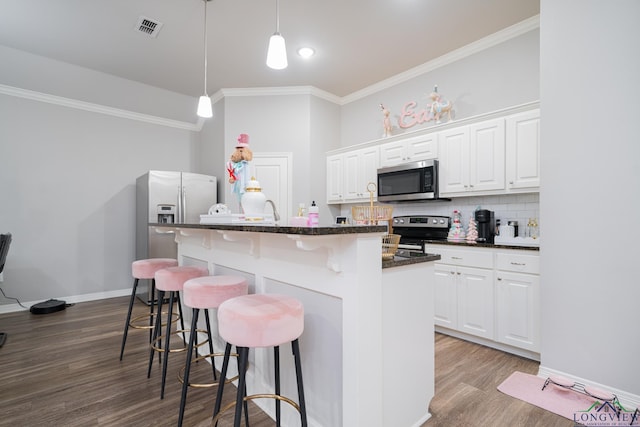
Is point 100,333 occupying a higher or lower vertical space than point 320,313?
lower

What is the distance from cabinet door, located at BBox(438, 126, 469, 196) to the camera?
3.10 metres

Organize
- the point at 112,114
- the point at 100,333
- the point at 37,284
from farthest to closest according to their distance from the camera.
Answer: the point at 112,114 < the point at 37,284 < the point at 100,333

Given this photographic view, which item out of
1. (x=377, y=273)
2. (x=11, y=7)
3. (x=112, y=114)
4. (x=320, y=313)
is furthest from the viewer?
(x=112, y=114)

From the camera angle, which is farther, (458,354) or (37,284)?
(37,284)

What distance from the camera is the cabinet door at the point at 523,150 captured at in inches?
103

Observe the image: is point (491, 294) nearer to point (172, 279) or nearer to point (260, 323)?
point (260, 323)

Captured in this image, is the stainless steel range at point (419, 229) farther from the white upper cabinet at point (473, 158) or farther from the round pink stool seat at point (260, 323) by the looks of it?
the round pink stool seat at point (260, 323)

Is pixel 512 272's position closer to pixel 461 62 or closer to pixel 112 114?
pixel 461 62

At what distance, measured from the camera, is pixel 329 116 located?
4.75 m

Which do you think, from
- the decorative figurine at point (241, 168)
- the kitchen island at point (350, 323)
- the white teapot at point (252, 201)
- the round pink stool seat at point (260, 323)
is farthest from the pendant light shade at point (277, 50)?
the round pink stool seat at point (260, 323)

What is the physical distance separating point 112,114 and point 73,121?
1.56ft

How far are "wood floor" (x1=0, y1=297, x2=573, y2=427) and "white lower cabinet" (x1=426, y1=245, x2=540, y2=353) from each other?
0.17 metres

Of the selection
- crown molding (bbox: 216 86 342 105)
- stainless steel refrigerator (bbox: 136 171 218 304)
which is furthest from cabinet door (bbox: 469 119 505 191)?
stainless steel refrigerator (bbox: 136 171 218 304)

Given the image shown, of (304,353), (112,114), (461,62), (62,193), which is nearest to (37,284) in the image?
(62,193)
